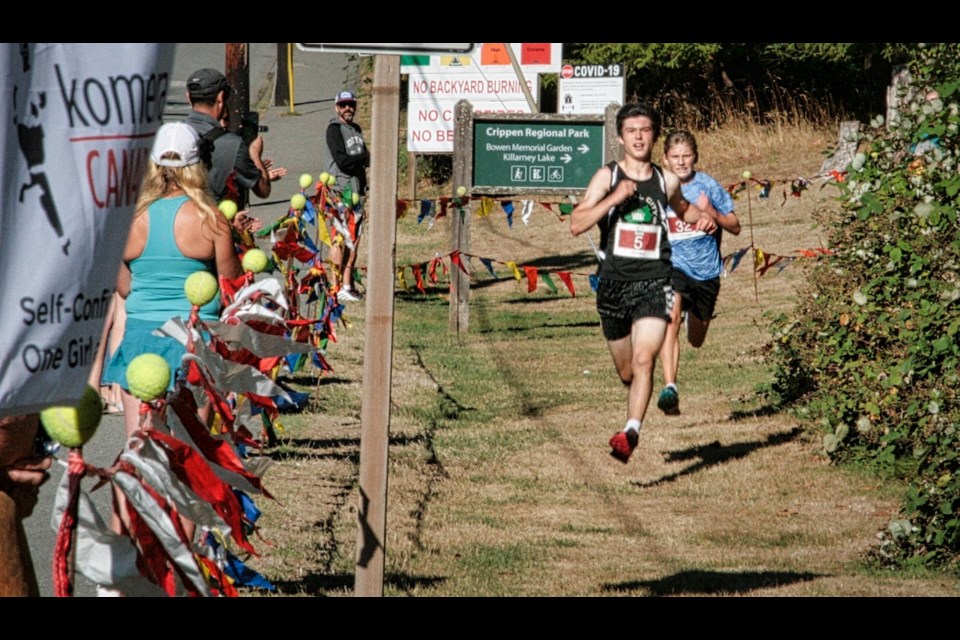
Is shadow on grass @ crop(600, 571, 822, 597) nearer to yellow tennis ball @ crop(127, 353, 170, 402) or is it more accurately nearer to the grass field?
the grass field

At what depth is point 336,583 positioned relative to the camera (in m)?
6.18

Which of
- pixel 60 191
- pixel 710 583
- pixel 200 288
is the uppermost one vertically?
pixel 60 191

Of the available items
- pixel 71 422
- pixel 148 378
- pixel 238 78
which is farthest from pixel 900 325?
pixel 238 78

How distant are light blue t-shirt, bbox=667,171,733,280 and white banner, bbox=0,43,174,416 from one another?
6.60m

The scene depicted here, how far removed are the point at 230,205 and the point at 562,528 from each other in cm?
233

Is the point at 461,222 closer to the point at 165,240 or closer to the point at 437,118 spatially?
the point at 437,118

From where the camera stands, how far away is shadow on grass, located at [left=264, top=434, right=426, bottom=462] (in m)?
8.66

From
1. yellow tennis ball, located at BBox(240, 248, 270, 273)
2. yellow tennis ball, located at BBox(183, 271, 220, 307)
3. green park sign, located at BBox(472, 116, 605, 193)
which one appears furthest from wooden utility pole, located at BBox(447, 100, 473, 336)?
yellow tennis ball, located at BBox(183, 271, 220, 307)

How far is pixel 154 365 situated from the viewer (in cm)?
360

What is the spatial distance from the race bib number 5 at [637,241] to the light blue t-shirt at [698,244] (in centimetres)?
148

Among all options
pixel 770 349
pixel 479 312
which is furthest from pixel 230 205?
pixel 479 312

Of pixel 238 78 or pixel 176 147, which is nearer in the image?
pixel 176 147

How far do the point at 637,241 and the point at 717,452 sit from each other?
6.69ft

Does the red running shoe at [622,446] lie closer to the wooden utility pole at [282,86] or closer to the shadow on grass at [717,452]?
the shadow on grass at [717,452]
